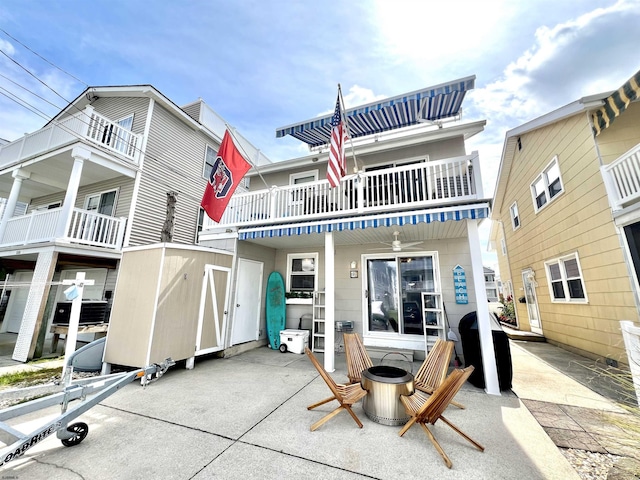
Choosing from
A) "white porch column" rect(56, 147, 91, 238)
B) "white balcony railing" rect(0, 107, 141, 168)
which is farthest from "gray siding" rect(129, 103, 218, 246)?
"white porch column" rect(56, 147, 91, 238)

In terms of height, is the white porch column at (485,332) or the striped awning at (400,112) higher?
the striped awning at (400,112)

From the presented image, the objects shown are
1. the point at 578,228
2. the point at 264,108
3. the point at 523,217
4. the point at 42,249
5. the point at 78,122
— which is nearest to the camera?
the point at 578,228

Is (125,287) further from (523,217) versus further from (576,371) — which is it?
(523,217)

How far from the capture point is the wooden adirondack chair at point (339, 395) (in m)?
3.05

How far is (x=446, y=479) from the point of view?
229 centimetres

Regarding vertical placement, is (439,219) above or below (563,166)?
below

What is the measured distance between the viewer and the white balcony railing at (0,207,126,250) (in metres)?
7.17

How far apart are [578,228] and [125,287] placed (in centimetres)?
1094

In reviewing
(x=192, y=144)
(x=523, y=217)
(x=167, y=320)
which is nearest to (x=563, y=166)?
(x=523, y=217)

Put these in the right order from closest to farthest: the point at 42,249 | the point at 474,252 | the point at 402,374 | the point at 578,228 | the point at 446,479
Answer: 1. the point at 446,479
2. the point at 402,374
3. the point at 474,252
4. the point at 578,228
5. the point at 42,249

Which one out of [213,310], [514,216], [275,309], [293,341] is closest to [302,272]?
[275,309]

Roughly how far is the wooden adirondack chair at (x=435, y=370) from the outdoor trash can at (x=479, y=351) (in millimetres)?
1116

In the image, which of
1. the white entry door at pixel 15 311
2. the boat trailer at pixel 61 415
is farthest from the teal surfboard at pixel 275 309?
the white entry door at pixel 15 311

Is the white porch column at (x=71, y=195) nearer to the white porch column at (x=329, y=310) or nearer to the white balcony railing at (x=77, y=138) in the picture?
the white balcony railing at (x=77, y=138)
